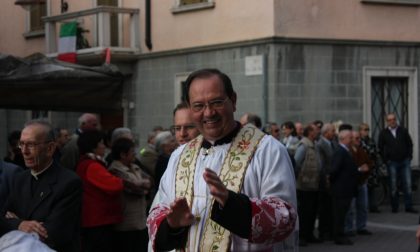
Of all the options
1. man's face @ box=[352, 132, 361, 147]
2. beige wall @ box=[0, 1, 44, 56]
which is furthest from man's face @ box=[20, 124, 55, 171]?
beige wall @ box=[0, 1, 44, 56]

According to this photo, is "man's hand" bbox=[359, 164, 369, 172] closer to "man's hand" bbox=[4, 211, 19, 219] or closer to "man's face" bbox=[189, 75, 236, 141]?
"man's hand" bbox=[4, 211, 19, 219]

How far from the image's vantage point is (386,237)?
1460 centimetres

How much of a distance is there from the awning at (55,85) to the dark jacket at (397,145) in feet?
27.3

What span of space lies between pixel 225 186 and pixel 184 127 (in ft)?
6.77

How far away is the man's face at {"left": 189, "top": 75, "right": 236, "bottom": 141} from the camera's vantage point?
4180 millimetres

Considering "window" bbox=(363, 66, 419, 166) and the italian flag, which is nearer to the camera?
"window" bbox=(363, 66, 419, 166)

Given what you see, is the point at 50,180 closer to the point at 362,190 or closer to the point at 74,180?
the point at 74,180

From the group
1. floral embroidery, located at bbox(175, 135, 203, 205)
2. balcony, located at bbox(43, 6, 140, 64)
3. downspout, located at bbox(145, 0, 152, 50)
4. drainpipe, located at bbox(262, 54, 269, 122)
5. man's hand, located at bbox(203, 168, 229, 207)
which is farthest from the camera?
balcony, located at bbox(43, 6, 140, 64)

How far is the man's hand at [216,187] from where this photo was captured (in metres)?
3.79

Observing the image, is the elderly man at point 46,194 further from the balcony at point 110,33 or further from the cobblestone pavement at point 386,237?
the balcony at point 110,33

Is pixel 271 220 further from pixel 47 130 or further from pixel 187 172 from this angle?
pixel 47 130

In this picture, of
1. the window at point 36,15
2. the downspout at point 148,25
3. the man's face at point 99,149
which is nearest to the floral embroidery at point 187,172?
the man's face at point 99,149

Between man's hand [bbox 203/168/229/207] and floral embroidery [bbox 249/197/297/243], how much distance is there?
6.8 inches

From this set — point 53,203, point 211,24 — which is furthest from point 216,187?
point 211,24
